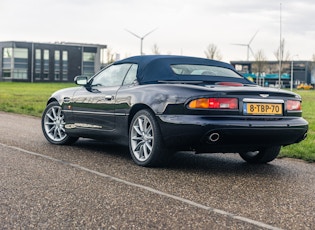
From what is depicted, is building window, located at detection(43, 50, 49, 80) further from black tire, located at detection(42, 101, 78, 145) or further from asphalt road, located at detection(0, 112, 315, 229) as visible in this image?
asphalt road, located at detection(0, 112, 315, 229)

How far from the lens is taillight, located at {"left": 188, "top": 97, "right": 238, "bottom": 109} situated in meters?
5.55

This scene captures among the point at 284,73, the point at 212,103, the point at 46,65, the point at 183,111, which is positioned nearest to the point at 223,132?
the point at 212,103

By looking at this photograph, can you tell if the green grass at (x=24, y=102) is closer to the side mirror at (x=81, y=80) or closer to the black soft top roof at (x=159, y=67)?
the side mirror at (x=81, y=80)

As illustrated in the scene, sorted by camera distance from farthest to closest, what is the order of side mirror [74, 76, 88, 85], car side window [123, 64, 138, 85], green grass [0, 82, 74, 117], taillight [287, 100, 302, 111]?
1. green grass [0, 82, 74, 117]
2. side mirror [74, 76, 88, 85]
3. car side window [123, 64, 138, 85]
4. taillight [287, 100, 302, 111]

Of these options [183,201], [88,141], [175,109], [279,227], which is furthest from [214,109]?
[88,141]

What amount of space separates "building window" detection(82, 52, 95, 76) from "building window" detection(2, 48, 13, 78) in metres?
14.3

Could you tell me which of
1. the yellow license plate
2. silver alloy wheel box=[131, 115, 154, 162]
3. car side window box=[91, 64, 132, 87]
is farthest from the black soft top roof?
the yellow license plate

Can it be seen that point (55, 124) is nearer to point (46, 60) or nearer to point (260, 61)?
point (260, 61)

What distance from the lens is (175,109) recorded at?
18.7ft

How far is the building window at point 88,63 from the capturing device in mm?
104688

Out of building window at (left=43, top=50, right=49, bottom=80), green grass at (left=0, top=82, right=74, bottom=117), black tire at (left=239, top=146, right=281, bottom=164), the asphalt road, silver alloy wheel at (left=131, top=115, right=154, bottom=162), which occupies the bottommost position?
the asphalt road

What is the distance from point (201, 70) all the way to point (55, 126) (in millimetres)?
2611

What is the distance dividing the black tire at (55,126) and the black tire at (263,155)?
104 inches

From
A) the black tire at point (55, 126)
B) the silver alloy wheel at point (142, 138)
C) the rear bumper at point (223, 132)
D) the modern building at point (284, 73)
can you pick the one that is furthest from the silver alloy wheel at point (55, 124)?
the modern building at point (284, 73)
